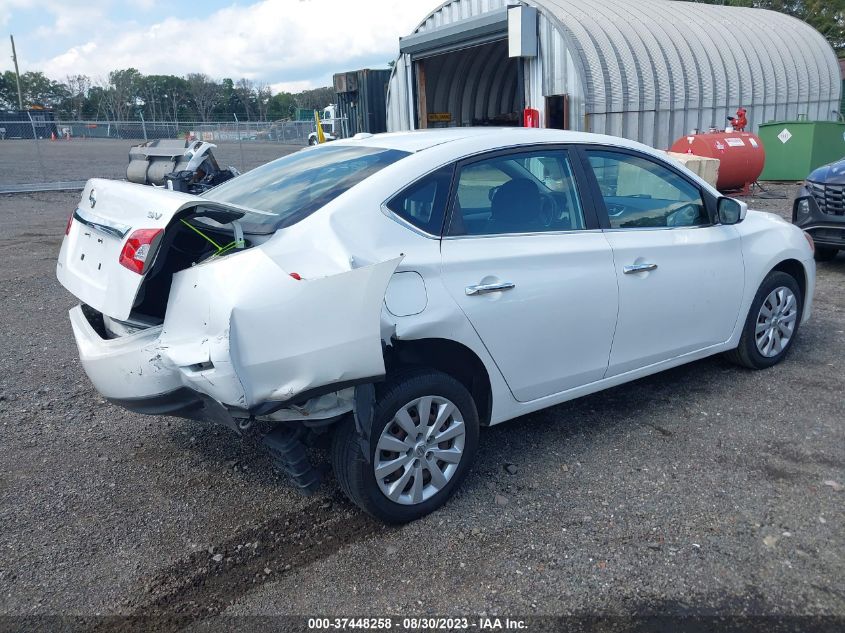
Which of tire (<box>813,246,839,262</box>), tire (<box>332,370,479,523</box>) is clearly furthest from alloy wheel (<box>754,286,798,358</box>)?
tire (<box>813,246,839,262</box>)

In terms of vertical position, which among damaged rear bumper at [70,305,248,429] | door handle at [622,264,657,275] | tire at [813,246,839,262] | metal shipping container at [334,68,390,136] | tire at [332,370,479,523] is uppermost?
metal shipping container at [334,68,390,136]

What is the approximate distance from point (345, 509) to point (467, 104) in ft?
67.2

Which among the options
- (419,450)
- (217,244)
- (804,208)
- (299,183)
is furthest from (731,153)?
(217,244)

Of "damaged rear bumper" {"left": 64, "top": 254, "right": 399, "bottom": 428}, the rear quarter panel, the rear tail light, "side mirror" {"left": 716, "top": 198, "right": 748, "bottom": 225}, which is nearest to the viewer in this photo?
"damaged rear bumper" {"left": 64, "top": 254, "right": 399, "bottom": 428}

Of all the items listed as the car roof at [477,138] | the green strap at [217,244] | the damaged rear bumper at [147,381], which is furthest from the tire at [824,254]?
the damaged rear bumper at [147,381]

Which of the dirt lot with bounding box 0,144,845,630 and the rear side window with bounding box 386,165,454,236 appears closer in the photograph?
the dirt lot with bounding box 0,144,845,630

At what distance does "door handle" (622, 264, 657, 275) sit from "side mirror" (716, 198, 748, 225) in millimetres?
841

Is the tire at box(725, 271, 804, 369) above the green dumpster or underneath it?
underneath

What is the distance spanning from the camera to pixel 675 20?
1847 centimetres

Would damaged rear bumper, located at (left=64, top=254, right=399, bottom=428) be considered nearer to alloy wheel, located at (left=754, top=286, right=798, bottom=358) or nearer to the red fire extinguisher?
alloy wheel, located at (left=754, top=286, right=798, bottom=358)

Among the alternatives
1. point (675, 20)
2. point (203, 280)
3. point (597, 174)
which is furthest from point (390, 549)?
point (675, 20)

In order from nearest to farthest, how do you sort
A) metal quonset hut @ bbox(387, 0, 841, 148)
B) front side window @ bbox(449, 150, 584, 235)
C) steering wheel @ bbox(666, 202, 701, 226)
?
front side window @ bbox(449, 150, 584, 235) < steering wheel @ bbox(666, 202, 701, 226) < metal quonset hut @ bbox(387, 0, 841, 148)

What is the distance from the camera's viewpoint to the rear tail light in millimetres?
2918

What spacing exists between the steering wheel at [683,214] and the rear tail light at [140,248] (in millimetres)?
2935
